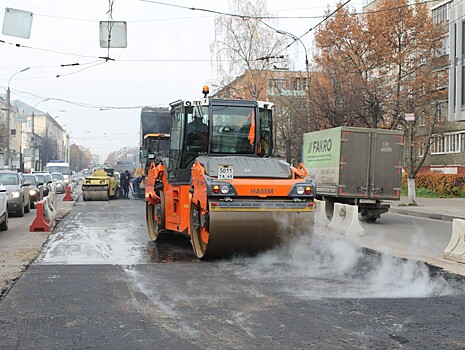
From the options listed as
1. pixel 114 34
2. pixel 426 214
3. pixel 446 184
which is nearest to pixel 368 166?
pixel 426 214

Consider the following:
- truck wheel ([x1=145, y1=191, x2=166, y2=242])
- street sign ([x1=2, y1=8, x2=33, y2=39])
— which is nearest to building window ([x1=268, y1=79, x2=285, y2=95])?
street sign ([x1=2, y1=8, x2=33, y2=39])

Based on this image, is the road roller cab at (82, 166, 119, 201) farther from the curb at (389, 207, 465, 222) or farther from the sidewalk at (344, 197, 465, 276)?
the sidewalk at (344, 197, 465, 276)

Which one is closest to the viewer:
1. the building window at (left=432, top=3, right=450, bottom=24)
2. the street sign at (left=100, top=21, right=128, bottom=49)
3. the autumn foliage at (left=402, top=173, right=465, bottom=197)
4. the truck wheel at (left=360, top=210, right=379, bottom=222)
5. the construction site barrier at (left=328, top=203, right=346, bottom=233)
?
the construction site barrier at (left=328, top=203, right=346, bottom=233)

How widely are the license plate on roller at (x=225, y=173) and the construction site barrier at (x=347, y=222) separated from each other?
6.38 m

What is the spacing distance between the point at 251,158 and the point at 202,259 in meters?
1.97

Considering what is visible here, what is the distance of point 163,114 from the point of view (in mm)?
31109

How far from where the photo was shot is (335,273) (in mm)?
8781

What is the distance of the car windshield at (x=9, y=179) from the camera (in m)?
20.0

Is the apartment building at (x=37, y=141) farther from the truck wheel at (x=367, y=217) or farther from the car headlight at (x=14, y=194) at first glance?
the truck wheel at (x=367, y=217)

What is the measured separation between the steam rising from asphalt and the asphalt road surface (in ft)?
0.05

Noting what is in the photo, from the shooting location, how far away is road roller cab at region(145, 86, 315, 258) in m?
9.16

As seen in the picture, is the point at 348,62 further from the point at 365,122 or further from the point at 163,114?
the point at 163,114

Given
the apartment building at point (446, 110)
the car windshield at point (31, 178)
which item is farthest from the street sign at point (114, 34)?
the apartment building at point (446, 110)

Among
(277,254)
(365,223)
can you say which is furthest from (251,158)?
(365,223)
